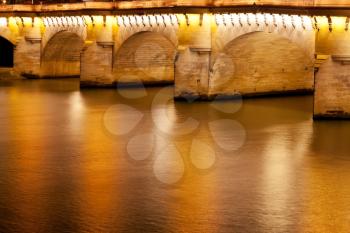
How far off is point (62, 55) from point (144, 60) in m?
6.77

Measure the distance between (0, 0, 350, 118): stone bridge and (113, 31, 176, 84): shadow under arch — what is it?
5cm

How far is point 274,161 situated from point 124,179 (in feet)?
12.5

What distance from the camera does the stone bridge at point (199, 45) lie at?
895 inches

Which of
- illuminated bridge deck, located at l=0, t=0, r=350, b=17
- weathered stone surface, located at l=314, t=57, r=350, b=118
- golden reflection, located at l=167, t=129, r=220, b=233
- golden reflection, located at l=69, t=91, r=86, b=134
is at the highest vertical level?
illuminated bridge deck, located at l=0, t=0, r=350, b=17

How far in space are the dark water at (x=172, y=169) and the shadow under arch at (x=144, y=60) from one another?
7.26 metres

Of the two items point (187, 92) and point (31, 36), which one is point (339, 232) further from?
point (31, 36)

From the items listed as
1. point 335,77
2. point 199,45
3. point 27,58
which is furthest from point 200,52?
point 27,58

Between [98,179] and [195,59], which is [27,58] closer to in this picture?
[195,59]

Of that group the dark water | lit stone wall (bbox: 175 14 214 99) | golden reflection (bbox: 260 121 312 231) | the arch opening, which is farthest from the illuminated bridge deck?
the arch opening

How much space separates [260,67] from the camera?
29.0 metres

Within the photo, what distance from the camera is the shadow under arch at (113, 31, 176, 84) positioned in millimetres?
33281

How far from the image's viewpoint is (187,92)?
27969mm

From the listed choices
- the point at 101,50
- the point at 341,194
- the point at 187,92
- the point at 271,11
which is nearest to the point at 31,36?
the point at 101,50

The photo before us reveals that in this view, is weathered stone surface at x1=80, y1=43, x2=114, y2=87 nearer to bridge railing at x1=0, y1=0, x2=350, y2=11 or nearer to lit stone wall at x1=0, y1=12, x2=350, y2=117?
lit stone wall at x1=0, y1=12, x2=350, y2=117
